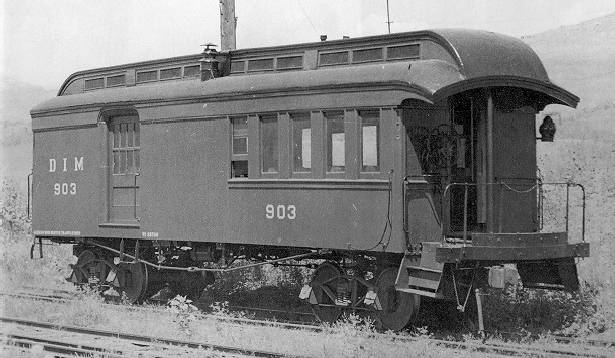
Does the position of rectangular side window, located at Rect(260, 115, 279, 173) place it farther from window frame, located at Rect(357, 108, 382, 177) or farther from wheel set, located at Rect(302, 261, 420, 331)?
wheel set, located at Rect(302, 261, 420, 331)

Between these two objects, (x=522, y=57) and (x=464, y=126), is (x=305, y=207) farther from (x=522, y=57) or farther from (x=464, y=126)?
(x=522, y=57)

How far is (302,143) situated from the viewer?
502 inches

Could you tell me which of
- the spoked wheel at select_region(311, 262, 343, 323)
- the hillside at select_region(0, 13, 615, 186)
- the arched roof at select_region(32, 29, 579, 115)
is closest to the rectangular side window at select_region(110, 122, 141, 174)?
the arched roof at select_region(32, 29, 579, 115)

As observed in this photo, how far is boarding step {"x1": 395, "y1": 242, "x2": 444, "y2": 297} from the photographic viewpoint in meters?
11.2

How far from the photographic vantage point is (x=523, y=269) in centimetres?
1270

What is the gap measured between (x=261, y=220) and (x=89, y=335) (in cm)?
291

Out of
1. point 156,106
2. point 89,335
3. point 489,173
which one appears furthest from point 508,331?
point 156,106

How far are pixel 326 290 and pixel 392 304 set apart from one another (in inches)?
45.7

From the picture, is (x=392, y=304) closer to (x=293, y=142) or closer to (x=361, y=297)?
(x=361, y=297)

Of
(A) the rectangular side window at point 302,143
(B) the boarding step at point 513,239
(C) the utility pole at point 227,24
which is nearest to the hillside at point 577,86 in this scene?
(C) the utility pole at point 227,24

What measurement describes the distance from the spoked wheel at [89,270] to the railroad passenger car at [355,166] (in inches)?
40.1

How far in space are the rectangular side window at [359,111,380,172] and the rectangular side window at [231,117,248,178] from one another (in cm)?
220

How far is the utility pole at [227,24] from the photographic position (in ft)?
57.7

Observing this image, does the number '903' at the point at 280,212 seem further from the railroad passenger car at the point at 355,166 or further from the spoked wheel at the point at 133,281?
the spoked wheel at the point at 133,281
